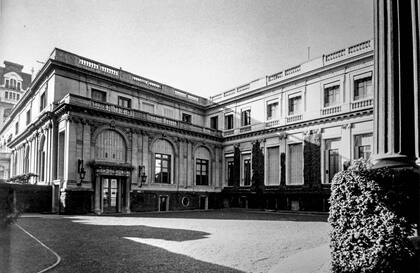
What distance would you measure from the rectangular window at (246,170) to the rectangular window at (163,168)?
776 centimetres

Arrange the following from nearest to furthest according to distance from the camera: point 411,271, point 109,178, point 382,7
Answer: point 411,271 → point 382,7 → point 109,178

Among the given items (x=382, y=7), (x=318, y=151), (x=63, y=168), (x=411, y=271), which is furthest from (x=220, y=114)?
(x=411, y=271)

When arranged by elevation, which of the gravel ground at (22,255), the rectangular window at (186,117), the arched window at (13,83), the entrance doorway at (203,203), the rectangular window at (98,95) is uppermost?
the arched window at (13,83)

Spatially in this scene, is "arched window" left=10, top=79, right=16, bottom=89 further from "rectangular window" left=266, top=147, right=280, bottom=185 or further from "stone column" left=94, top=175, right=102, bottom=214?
"rectangular window" left=266, top=147, right=280, bottom=185

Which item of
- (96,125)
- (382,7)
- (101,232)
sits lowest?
(101,232)

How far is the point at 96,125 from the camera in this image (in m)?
24.7

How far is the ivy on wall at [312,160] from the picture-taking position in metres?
26.3

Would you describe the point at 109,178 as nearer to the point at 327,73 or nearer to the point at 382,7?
the point at 327,73

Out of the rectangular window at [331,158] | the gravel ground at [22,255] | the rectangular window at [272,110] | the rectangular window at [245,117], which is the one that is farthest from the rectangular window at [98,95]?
the rectangular window at [331,158]

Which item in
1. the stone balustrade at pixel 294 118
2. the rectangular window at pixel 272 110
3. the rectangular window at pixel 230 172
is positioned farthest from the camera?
the rectangular window at pixel 230 172

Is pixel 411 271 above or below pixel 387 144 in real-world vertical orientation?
below

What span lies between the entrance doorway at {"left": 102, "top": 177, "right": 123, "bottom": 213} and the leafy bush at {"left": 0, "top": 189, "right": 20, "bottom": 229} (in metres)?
18.4

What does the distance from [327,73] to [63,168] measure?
22.3 metres

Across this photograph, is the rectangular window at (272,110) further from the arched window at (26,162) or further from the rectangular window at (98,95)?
the arched window at (26,162)
